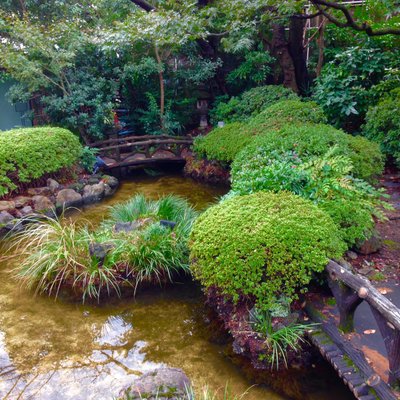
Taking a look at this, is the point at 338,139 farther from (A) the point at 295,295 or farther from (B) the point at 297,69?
(B) the point at 297,69

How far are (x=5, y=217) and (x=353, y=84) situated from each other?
743 centimetres

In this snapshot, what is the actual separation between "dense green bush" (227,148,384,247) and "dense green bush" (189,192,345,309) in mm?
365

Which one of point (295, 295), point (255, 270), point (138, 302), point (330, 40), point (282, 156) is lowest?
point (138, 302)

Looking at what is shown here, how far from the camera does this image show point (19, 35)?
8.99 meters

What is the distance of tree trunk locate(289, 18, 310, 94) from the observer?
416 inches

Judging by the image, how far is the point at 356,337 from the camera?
3.24m

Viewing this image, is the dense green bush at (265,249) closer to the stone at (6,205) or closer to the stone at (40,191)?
the stone at (6,205)

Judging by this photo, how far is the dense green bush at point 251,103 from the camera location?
10062mm

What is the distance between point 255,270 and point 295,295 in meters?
0.42

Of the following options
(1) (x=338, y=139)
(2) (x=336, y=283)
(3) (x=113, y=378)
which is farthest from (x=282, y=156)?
(3) (x=113, y=378)

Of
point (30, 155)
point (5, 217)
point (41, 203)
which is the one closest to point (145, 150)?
point (30, 155)

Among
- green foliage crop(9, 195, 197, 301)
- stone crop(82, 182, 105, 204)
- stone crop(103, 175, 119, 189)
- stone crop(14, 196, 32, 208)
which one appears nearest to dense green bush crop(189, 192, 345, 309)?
green foliage crop(9, 195, 197, 301)

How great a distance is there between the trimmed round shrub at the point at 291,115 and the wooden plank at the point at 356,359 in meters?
4.81

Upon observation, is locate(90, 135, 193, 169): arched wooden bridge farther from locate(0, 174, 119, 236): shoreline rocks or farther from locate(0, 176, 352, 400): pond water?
locate(0, 176, 352, 400): pond water
